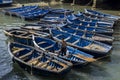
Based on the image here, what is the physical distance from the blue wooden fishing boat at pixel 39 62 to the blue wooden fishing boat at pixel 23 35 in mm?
2923

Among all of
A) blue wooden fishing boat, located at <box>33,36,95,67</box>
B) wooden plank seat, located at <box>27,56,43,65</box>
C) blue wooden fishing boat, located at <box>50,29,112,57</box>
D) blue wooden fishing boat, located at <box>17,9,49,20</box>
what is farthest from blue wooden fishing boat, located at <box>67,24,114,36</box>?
wooden plank seat, located at <box>27,56,43,65</box>

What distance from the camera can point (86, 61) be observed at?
786 inches

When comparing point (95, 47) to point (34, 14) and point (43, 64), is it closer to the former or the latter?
point (43, 64)

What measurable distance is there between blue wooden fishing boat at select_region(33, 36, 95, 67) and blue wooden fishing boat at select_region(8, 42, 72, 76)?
79 cm

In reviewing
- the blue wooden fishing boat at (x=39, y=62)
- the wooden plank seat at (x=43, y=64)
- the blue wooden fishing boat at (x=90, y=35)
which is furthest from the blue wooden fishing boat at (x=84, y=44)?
the wooden plank seat at (x=43, y=64)

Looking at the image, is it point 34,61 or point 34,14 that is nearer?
point 34,61

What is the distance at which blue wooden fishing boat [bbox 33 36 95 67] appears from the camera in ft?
65.5

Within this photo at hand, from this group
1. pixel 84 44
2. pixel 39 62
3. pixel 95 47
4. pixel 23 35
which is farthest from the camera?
pixel 23 35

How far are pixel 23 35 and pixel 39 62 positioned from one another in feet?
22.9

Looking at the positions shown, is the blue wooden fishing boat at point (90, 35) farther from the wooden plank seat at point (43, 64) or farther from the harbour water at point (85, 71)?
the wooden plank seat at point (43, 64)

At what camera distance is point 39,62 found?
65.8 ft

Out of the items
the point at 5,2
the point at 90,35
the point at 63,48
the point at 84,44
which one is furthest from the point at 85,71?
the point at 5,2

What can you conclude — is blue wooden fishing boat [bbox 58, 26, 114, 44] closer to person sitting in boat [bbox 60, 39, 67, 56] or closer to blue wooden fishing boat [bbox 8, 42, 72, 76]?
person sitting in boat [bbox 60, 39, 67, 56]

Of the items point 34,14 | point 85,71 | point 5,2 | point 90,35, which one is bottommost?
point 85,71
